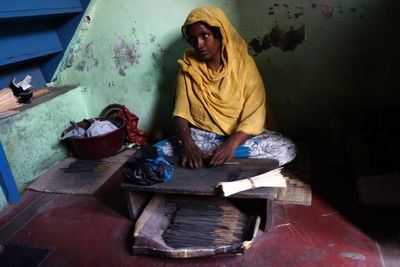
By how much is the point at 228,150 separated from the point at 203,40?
82 centimetres

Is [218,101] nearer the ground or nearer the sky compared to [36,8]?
nearer the ground

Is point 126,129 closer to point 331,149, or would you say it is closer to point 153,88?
point 153,88

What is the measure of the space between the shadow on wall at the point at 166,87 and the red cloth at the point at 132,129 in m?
0.15

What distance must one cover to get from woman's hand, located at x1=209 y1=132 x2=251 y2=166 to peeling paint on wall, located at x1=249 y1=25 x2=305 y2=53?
1089mm

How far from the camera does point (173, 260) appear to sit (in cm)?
176

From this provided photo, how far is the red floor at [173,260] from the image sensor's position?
171 centimetres

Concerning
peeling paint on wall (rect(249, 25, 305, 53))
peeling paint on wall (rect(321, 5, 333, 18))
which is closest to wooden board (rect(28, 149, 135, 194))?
peeling paint on wall (rect(249, 25, 305, 53))

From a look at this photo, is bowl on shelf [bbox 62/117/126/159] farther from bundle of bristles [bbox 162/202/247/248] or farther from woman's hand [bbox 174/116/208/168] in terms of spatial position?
bundle of bristles [bbox 162/202/247/248]

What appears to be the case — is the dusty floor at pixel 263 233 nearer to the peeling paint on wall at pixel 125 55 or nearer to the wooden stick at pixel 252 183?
the wooden stick at pixel 252 183

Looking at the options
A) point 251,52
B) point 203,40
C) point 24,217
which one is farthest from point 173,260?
point 251,52

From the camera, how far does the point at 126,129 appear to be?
3320 millimetres

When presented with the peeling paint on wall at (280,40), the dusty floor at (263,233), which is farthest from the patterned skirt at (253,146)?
the peeling paint on wall at (280,40)

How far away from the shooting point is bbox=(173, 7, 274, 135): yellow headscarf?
7.15 feet

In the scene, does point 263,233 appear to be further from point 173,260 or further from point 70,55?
point 70,55
